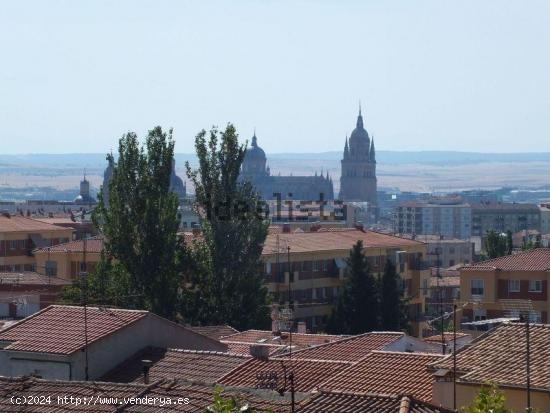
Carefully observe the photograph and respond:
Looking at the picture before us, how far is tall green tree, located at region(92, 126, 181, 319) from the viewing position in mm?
35062

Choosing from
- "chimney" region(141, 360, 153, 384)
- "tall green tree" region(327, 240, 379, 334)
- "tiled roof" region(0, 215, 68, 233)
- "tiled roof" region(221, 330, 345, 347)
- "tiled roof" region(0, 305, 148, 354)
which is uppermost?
"tiled roof" region(0, 215, 68, 233)

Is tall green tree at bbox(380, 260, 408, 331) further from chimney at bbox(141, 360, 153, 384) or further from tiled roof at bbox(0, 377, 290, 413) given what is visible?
tiled roof at bbox(0, 377, 290, 413)

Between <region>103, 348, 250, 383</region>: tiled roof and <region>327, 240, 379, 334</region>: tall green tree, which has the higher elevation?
<region>103, 348, 250, 383</region>: tiled roof

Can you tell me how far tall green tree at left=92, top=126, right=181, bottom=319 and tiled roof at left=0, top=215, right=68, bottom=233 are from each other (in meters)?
18.2

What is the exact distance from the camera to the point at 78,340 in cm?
2119

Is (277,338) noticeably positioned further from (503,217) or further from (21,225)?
(503,217)

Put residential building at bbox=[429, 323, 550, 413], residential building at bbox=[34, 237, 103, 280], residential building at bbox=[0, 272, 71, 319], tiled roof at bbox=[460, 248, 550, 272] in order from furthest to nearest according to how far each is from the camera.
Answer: residential building at bbox=[34, 237, 103, 280] → tiled roof at bbox=[460, 248, 550, 272] → residential building at bbox=[0, 272, 71, 319] → residential building at bbox=[429, 323, 550, 413]

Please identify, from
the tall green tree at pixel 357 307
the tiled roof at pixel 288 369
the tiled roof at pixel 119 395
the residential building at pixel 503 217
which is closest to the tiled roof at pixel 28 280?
the tall green tree at pixel 357 307

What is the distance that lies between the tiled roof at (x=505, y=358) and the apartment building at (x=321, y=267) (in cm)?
2777

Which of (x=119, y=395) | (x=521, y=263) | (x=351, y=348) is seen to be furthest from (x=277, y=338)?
(x=521, y=263)

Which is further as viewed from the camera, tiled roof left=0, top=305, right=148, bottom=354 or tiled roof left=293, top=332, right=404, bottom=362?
tiled roof left=293, top=332, right=404, bottom=362

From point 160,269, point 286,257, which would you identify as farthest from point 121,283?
point 286,257

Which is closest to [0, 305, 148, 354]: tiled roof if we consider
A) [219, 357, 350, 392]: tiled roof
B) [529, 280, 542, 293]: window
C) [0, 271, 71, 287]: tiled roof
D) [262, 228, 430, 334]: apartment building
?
[219, 357, 350, 392]: tiled roof

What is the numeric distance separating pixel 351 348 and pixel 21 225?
115 ft
